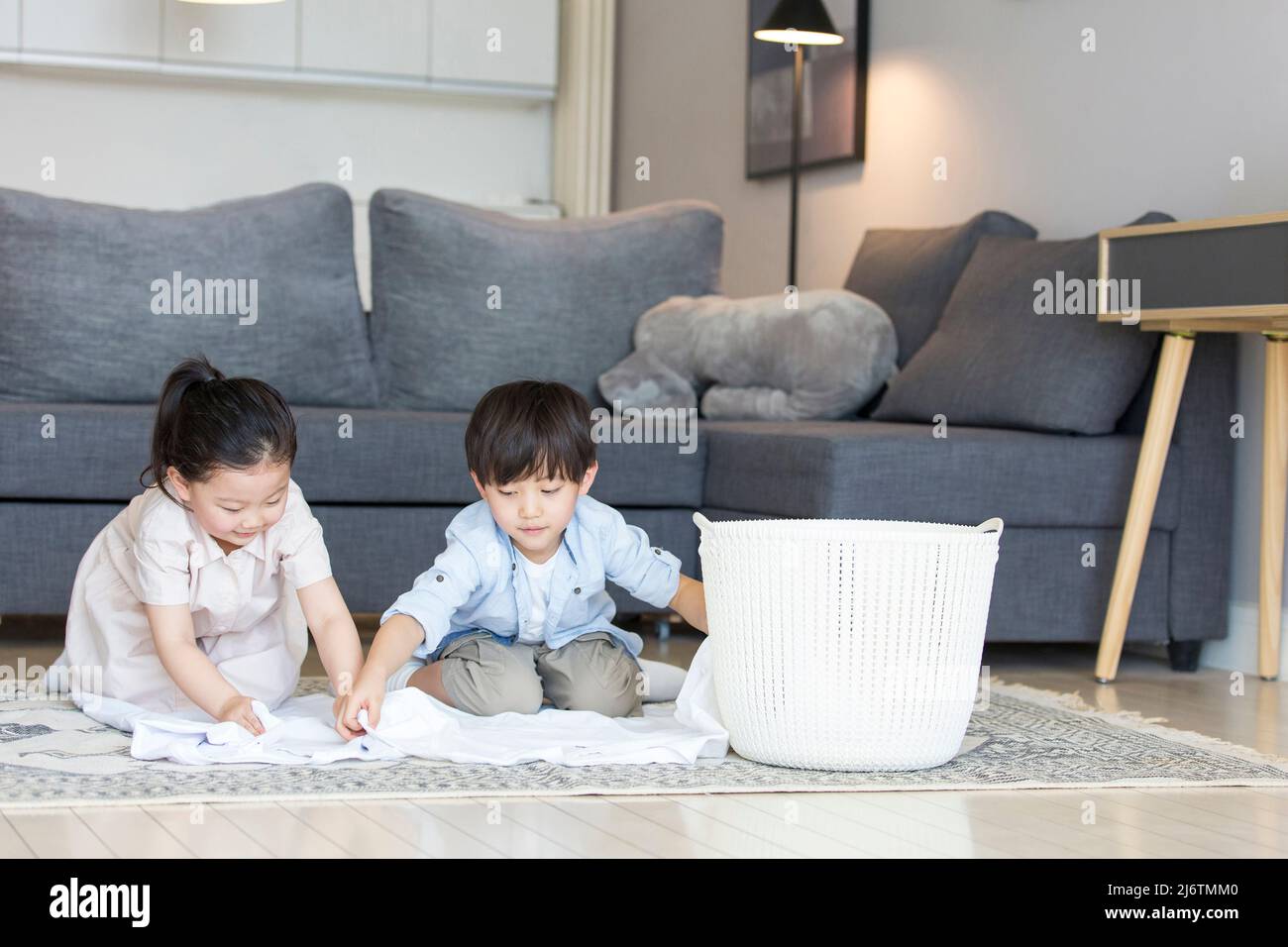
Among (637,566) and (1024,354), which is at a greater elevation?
(1024,354)

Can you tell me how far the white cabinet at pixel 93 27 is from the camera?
16.9 ft

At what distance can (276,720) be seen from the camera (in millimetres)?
1867

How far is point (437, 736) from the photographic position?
187 cm

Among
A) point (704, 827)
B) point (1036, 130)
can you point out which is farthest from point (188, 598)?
point (1036, 130)

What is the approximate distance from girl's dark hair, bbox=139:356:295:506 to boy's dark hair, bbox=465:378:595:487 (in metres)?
0.24

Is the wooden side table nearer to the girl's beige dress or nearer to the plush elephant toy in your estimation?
the plush elephant toy

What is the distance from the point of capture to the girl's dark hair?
73.4 inches

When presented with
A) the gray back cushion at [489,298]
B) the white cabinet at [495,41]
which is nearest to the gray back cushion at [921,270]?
the gray back cushion at [489,298]

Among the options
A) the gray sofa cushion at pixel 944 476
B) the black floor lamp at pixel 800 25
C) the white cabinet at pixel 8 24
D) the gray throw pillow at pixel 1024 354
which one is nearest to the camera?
the gray sofa cushion at pixel 944 476

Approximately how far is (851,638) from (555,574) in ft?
1.65

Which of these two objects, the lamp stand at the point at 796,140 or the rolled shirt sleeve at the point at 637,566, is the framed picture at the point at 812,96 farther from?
the rolled shirt sleeve at the point at 637,566

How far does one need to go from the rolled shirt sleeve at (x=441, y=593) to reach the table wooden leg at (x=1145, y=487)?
4.08ft

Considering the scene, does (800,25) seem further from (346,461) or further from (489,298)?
(346,461)
